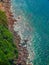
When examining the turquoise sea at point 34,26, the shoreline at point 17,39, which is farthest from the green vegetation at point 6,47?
the turquoise sea at point 34,26

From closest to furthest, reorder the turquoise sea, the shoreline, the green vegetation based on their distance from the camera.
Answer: the green vegetation → the shoreline → the turquoise sea

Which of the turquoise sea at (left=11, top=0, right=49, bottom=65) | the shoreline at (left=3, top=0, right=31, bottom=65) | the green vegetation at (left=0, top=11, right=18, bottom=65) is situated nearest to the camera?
the green vegetation at (left=0, top=11, right=18, bottom=65)

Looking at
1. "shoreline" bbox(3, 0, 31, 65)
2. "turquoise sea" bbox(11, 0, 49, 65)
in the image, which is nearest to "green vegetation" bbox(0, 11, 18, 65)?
"shoreline" bbox(3, 0, 31, 65)

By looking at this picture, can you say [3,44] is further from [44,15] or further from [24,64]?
[44,15]

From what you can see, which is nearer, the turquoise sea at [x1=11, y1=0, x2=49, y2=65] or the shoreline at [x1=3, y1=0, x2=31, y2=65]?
the shoreline at [x1=3, y1=0, x2=31, y2=65]

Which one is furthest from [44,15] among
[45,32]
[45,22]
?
[45,32]

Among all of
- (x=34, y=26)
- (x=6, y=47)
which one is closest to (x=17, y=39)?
(x=6, y=47)

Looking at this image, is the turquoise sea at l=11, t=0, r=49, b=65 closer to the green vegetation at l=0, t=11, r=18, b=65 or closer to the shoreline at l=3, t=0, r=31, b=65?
the shoreline at l=3, t=0, r=31, b=65
